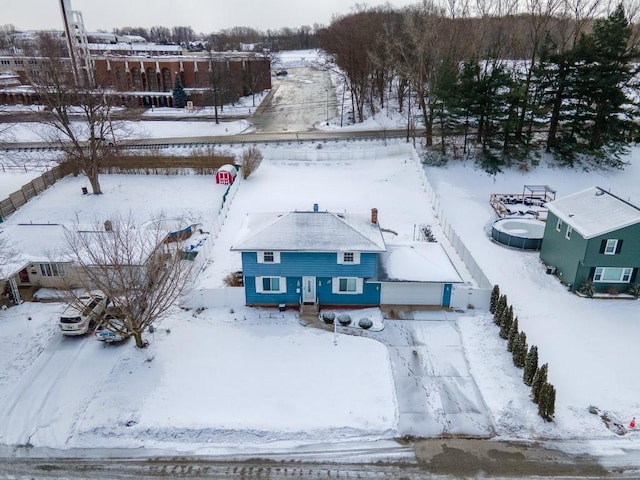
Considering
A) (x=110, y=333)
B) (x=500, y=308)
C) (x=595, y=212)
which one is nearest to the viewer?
(x=110, y=333)

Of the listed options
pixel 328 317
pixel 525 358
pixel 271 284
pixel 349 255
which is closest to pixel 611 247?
pixel 525 358

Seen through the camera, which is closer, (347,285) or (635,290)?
(347,285)

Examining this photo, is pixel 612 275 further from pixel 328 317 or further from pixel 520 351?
pixel 328 317

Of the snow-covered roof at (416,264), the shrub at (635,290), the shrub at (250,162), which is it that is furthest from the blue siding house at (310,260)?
the shrub at (250,162)

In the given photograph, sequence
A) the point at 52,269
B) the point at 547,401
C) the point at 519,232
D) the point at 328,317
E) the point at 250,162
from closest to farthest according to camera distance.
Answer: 1. the point at 547,401
2. the point at 328,317
3. the point at 52,269
4. the point at 519,232
5. the point at 250,162

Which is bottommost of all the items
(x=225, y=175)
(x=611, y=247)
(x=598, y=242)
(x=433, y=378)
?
(x=433, y=378)

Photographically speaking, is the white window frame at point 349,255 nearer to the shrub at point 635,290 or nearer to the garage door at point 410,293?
the garage door at point 410,293

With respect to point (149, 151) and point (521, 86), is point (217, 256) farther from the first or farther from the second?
point (521, 86)

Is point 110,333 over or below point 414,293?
below
